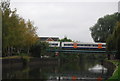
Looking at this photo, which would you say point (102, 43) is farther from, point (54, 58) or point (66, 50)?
point (54, 58)

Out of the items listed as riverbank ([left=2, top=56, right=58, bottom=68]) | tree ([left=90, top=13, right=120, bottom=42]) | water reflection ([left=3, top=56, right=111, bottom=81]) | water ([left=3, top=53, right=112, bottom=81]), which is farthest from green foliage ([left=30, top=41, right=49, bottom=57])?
tree ([left=90, top=13, right=120, bottom=42])

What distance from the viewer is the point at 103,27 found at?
6081 centimetres

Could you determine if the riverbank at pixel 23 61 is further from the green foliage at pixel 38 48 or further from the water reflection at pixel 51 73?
the green foliage at pixel 38 48

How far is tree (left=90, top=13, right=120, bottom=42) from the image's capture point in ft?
196

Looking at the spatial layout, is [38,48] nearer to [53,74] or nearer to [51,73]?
[51,73]

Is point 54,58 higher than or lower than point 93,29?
lower

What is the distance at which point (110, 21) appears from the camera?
5969 centimetres

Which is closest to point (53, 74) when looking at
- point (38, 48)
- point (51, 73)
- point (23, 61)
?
point (51, 73)

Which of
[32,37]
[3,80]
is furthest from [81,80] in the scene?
[32,37]

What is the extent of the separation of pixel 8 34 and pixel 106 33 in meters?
31.8

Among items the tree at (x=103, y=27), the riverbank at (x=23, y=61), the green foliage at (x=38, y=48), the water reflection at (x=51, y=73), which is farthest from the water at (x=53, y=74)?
the tree at (x=103, y=27)

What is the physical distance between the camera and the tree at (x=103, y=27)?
59812mm

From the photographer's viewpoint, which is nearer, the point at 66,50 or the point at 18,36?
the point at 18,36

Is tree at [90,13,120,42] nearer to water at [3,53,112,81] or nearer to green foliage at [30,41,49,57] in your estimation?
green foliage at [30,41,49,57]
